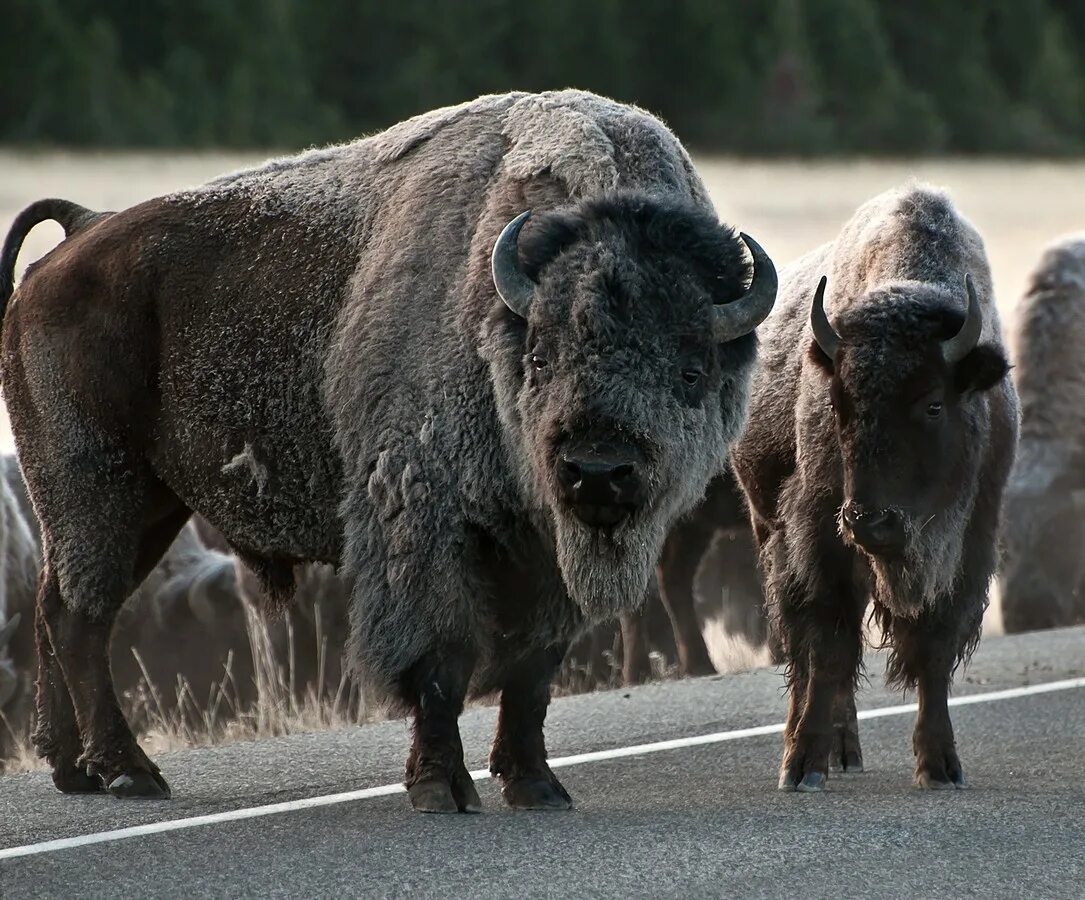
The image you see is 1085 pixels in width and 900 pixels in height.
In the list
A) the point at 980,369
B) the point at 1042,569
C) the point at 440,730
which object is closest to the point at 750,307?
the point at 980,369

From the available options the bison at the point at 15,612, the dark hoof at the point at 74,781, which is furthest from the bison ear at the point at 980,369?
the bison at the point at 15,612

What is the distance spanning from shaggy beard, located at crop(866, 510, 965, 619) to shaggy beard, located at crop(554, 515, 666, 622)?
3.25ft

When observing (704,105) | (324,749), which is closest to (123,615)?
(324,749)

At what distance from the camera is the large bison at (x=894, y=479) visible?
7055mm

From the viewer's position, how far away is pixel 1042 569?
13.3 meters

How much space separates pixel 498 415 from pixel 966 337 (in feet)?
5.80

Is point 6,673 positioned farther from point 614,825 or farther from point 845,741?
point 614,825

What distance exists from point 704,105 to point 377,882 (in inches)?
1030

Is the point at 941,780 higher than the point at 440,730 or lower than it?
lower

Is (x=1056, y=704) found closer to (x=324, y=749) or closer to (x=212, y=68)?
(x=324, y=749)

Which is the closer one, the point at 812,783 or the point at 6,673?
the point at 812,783

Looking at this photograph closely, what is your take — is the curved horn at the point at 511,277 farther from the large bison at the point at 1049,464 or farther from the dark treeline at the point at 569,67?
the dark treeline at the point at 569,67

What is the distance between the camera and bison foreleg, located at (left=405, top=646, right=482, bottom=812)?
6.71m

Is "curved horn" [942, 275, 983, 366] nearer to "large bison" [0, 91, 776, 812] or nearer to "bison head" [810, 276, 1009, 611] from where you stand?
"bison head" [810, 276, 1009, 611]
